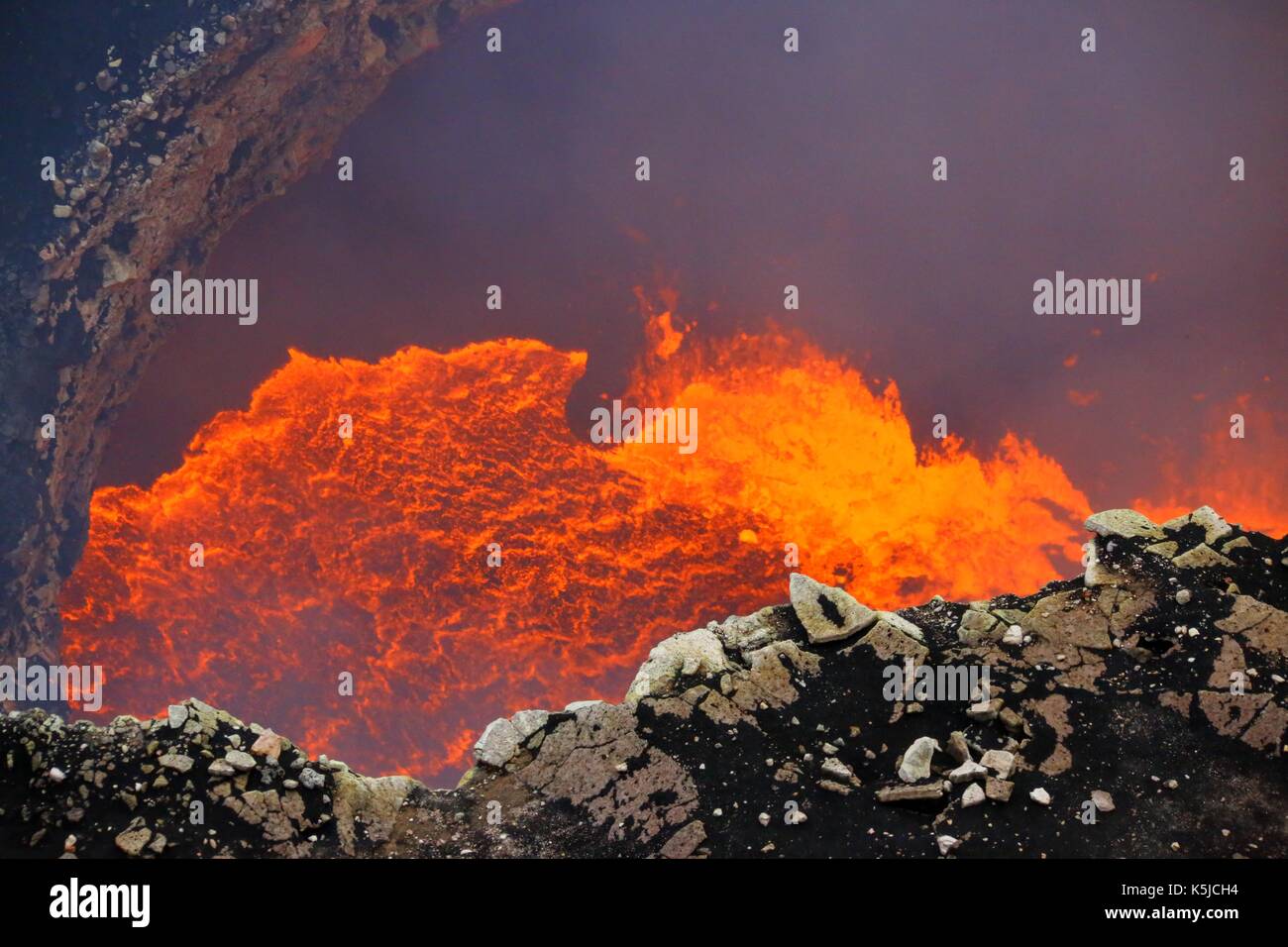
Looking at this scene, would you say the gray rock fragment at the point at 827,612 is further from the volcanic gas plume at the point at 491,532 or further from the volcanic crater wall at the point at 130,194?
the volcanic crater wall at the point at 130,194

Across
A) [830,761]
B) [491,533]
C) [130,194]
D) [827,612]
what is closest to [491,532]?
[491,533]

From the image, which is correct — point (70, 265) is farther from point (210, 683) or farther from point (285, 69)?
point (210, 683)

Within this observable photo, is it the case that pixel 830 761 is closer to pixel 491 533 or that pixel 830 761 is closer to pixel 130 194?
pixel 491 533

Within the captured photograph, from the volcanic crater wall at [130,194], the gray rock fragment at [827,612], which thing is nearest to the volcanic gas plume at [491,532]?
the volcanic crater wall at [130,194]

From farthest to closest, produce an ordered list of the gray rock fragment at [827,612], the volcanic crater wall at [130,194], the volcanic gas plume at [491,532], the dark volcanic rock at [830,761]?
the volcanic gas plume at [491,532] < the volcanic crater wall at [130,194] < the gray rock fragment at [827,612] < the dark volcanic rock at [830,761]

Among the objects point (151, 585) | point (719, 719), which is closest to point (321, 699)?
point (151, 585)

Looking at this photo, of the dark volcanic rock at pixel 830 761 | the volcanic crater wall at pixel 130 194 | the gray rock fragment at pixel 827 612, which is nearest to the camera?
the dark volcanic rock at pixel 830 761

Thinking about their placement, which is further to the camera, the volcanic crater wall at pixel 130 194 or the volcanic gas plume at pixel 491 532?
the volcanic gas plume at pixel 491 532

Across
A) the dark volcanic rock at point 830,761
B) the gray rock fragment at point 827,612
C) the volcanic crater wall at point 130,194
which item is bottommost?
the dark volcanic rock at point 830,761
